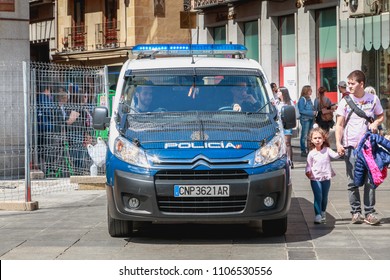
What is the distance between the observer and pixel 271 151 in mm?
11008

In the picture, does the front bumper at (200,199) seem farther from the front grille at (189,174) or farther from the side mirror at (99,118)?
the side mirror at (99,118)

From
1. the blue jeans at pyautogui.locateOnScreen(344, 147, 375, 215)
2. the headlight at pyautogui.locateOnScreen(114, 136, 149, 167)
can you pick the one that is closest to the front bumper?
the headlight at pyautogui.locateOnScreen(114, 136, 149, 167)

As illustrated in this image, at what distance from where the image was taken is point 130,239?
37.7 feet

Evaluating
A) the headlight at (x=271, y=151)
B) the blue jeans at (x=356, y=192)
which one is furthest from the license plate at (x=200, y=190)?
the blue jeans at (x=356, y=192)

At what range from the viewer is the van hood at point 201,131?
10.9 metres

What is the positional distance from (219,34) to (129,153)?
3153 cm

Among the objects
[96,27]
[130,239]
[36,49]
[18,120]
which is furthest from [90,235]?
[36,49]

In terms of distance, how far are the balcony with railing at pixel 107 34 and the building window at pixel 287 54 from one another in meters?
13.0

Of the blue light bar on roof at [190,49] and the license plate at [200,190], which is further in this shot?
the blue light bar on roof at [190,49]

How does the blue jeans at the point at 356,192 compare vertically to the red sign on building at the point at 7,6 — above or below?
below

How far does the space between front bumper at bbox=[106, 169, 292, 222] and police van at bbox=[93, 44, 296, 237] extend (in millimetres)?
10

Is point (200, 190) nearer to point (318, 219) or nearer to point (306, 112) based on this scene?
point (318, 219)

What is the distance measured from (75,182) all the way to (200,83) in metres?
6.85

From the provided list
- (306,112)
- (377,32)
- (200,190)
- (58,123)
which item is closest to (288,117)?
(200,190)
